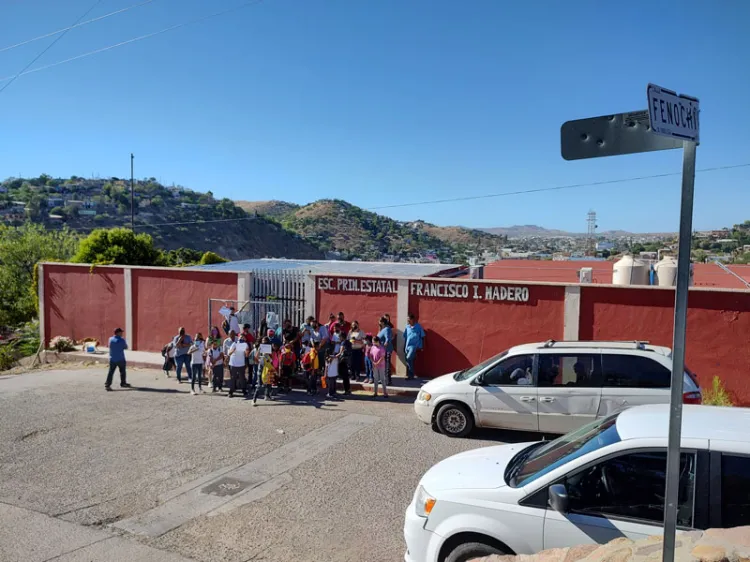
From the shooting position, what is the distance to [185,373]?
55.8ft

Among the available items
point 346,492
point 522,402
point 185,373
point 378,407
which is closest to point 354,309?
point 378,407

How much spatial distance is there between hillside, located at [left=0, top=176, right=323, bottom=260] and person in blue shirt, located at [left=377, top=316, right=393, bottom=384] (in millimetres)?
54676

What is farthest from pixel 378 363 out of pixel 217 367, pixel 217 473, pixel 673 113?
pixel 673 113

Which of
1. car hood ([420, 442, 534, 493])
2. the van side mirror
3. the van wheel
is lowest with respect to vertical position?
the van wheel

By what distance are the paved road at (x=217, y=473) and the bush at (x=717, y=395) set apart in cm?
467

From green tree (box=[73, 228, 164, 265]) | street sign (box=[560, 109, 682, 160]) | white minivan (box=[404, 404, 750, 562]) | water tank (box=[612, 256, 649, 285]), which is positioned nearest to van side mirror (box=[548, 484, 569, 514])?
white minivan (box=[404, 404, 750, 562])

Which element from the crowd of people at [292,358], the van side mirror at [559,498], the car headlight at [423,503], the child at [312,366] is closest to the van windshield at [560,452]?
the van side mirror at [559,498]

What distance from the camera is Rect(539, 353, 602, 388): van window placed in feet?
30.3

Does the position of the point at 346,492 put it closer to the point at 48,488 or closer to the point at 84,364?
the point at 48,488

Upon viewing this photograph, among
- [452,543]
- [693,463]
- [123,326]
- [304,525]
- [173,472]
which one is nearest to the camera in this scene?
[693,463]

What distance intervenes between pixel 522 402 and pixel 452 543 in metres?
5.09

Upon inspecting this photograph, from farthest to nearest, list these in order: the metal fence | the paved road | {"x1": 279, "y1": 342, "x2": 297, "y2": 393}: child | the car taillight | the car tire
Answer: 1. the metal fence
2. {"x1": 279, "y1": 342, "x2": 297, "y2": 393}: child
3. the car taillight
4. the paved road
5. the car tire

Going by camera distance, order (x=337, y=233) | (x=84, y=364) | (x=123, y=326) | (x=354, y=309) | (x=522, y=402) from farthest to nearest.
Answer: (x=337, y=233)
(x=123, y=326)
(x=84, y=364)
(x=354, y=309)
(x=522, y=402)

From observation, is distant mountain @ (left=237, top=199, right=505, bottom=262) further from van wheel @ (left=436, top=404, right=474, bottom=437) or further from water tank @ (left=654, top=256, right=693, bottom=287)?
van wheel @ (left=436, top=404, right=474, bottom=437)
